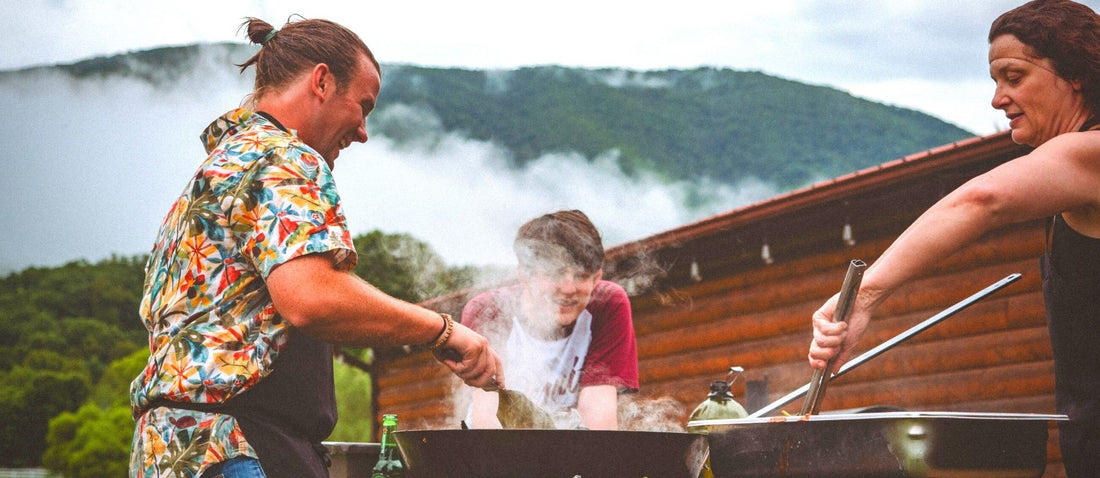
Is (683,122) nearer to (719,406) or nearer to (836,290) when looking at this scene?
(836,290)

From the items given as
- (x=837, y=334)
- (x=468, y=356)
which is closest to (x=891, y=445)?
(x=837, y=334)

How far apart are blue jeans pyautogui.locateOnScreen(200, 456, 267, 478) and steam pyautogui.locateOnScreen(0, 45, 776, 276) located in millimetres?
62615

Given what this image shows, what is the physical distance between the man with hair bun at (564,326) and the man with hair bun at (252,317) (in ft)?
4.79

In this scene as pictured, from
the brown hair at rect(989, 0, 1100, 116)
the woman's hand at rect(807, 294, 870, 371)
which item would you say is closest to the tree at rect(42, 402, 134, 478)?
the woman's hand at rect(807, 294, 870, 371)

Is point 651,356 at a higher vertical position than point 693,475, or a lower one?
higher

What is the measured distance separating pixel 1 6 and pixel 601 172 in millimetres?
44347

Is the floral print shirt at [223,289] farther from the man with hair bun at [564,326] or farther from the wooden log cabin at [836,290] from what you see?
the wooden log cabin at [836,290]

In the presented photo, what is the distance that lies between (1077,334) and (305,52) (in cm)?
177

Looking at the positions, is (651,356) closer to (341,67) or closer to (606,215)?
(341,67)

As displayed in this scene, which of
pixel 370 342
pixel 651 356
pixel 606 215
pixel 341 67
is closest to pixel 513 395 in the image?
pixel 370 342

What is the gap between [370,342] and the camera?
170cm

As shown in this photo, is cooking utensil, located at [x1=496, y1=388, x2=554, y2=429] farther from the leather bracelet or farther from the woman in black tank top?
the woman in black tank top

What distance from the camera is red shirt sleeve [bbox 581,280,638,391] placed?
325cm

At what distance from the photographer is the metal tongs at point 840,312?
5.81ft
